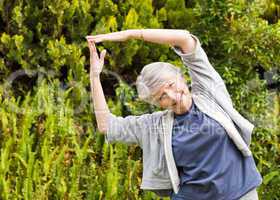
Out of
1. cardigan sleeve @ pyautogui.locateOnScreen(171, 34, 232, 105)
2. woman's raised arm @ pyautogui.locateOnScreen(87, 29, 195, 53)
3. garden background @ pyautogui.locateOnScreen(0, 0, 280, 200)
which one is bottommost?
garden background @ pyautogui.locateOnScreen(0, 0, 280, 200)

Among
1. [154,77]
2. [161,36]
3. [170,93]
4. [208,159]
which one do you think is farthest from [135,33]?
[208,159]

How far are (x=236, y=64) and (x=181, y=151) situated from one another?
2.21 meters

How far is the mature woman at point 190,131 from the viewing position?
10.2 ft

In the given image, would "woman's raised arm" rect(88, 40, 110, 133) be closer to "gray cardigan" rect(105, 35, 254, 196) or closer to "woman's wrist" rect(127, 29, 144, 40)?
"gray cardigan" rect(105, 35, 254, 196)

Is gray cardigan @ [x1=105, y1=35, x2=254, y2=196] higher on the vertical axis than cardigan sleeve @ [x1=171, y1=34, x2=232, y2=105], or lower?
lower

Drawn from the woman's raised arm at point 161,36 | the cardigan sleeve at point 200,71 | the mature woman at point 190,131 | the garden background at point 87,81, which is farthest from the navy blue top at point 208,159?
the garden background at point 87,81

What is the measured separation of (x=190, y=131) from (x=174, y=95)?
218 mm

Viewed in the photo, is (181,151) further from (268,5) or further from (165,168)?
(268,5)

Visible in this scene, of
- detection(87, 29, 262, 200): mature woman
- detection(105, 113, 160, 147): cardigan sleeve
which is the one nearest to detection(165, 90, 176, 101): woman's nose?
detection(87, 29, 262, 200): mature woman

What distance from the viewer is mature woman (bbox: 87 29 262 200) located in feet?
10.2

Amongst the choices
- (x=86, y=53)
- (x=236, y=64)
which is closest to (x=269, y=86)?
(x=236, y=64)

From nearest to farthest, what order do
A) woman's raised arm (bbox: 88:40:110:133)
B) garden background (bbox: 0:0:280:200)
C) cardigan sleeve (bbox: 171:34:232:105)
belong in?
cardigan sleeve (bbox: 171:34:232:105) → woman's raised arm (bbox: 88:40:110:133) → garden background (bbox: 0:0:280:200)

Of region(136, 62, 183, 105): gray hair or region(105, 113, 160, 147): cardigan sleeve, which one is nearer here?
region(136, 62, 183, 105): gray hair

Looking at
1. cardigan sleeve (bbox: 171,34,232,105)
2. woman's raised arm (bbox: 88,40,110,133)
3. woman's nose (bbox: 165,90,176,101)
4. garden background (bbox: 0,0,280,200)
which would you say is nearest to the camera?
woman's nose (bbox: 165,90,176,101)
